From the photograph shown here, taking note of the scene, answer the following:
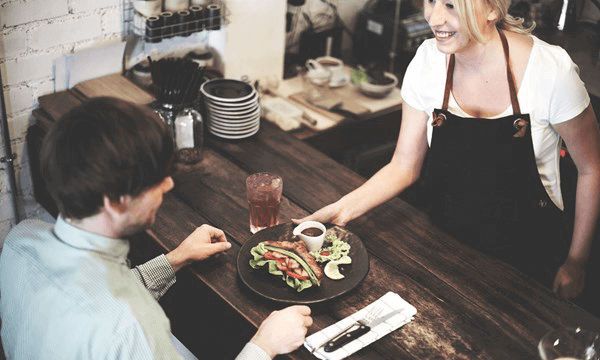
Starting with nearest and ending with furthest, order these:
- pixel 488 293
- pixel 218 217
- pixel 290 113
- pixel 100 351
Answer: pixel 100 351 → pixel 488 293 → pixel 218 217 → pixel 290 113

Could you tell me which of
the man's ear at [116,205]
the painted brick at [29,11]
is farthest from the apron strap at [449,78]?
the painted brick at [29,11]

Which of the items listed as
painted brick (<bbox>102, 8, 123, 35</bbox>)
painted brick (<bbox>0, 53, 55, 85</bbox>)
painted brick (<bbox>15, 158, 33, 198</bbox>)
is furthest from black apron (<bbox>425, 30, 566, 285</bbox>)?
painted brick (<bbox>15, 158, 33, 198</bbox>)

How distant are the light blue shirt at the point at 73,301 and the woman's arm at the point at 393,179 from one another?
0.84 metres

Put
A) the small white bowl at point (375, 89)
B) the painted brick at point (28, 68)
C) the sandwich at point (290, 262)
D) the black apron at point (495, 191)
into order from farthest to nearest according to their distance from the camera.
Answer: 1. the small white bowl at point (375, 89)
2. the painted brick at point (28, 68)
3. the black apron at point (495, 191)
4. the sandwich at point (290, 262)

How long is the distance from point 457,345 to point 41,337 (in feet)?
3.25

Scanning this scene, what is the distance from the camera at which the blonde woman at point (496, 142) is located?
2.09 m

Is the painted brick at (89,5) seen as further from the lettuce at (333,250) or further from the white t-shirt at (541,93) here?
the lettuce at (333,250)

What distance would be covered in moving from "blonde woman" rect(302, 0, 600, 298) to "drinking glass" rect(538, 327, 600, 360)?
608mm

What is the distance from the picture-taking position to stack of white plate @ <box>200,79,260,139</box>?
112 inches

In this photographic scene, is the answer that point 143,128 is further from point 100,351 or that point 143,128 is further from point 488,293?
point 488,293

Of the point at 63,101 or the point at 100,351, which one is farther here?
the point at 63,101

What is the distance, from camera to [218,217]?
2.38 meters

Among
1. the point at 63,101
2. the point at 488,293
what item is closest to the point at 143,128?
the point at 488,293

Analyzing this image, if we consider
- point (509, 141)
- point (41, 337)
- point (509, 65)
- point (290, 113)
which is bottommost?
point (290, 113)
